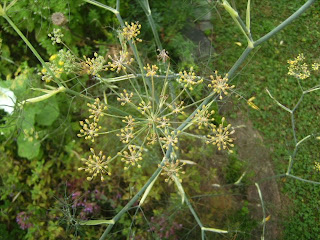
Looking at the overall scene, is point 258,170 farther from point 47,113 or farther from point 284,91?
point 47,113

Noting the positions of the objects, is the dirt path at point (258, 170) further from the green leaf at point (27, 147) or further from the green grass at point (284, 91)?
the green leaf at point (27, 147)

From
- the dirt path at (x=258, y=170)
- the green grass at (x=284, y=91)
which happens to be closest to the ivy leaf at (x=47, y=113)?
the green grass at (x=284, y=91)

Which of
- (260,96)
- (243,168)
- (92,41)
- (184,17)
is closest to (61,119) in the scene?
(92,41)

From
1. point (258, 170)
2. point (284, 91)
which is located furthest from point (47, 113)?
point (284, 91)

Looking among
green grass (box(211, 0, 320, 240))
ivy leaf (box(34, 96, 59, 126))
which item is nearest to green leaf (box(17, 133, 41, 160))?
ivy leaf (box(34, 96, 59, 126))

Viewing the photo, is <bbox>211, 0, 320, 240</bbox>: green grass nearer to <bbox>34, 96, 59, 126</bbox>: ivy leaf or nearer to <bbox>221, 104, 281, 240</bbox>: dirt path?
<bbox>221, 104, 281, 240</bbox>: dirt path

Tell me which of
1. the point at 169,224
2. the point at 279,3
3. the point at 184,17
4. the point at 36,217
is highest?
the point at 184,17

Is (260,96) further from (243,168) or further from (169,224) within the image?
(169,224)

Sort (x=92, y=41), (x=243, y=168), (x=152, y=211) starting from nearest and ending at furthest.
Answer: (x=152, y=211), (x=243, y=168), (x=92, y=41)
